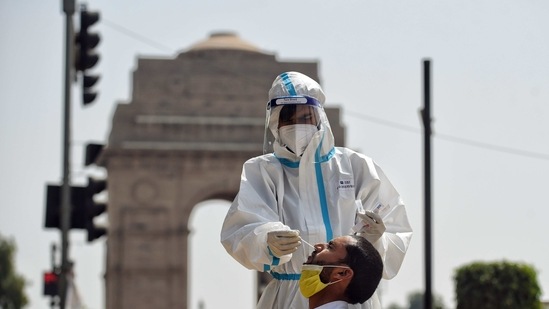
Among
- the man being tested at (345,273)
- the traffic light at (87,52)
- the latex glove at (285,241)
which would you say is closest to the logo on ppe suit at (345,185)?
the latex glove at (285,241)

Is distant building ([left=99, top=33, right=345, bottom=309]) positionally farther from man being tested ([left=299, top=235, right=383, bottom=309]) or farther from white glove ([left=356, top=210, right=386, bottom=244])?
man being tested ([left=299, top=235, right=383, bottom=309])

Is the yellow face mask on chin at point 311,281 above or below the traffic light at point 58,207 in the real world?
above

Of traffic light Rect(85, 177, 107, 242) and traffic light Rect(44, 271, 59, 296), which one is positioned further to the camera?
traffic light Rect(44, 271, 59, 296)

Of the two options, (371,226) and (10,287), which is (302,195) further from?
(10,287)

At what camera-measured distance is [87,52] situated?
20.8 meters

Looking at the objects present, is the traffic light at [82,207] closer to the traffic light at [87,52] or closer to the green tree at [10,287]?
the traffic light at [87,52]

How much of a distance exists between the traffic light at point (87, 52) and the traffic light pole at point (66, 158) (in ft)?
1.46

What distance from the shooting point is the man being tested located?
26.3 ft

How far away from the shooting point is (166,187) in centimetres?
6391

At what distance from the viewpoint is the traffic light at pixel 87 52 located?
20.5m

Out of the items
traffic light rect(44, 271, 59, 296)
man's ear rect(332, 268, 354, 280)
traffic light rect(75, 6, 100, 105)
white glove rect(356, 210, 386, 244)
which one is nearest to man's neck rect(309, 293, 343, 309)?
man's ear rect(332, 268, 354, 280)

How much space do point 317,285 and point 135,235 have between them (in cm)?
5470

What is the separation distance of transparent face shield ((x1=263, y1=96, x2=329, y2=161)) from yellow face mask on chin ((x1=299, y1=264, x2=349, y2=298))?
0.93m

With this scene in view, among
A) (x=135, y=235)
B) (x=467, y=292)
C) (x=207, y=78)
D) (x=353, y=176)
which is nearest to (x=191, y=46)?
(x=207, y=78)
